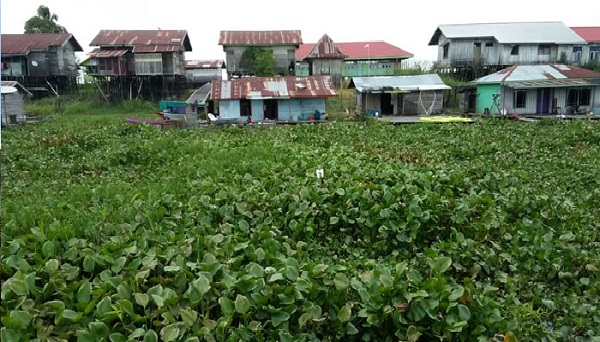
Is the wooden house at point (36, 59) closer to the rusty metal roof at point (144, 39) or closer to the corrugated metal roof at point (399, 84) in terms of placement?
the rusty metal roof at point (144, 39)

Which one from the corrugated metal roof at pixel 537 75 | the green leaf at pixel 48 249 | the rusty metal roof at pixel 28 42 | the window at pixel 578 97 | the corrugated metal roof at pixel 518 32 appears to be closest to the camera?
the green leaf at pixel 48 249

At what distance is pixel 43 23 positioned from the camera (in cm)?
4247

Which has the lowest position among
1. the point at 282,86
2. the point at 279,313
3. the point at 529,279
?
the point at 529,279

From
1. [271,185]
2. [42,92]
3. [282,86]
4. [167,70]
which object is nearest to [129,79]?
[167,70]

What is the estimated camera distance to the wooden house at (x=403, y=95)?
93.2 feet

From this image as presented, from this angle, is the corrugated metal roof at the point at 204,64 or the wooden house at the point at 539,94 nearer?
the wooden house at the point at 539,94

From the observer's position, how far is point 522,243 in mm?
5430

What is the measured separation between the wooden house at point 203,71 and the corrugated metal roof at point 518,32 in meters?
18.0

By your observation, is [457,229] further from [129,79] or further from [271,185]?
[129,79]

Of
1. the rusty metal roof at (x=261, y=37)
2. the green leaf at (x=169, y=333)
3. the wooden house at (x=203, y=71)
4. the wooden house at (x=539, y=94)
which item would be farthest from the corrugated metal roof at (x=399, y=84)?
the green leaf at (x=169, y=333)

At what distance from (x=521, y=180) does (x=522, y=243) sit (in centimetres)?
330

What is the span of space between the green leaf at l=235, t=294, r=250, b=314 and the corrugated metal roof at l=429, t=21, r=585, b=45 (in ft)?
119

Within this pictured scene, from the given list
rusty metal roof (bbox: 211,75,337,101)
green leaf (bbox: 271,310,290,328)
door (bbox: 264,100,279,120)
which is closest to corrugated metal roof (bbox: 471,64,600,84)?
rusty metal roof (bbox: 211,75,337,101)

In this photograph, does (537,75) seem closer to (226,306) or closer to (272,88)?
(272,88)
